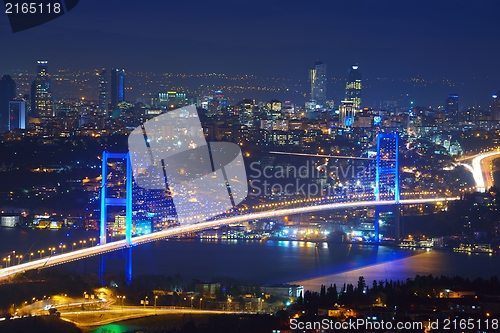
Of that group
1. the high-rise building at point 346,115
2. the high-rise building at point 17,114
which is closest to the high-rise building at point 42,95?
the high-rise building at point 17,114

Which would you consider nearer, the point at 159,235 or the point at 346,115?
the point at 159,235

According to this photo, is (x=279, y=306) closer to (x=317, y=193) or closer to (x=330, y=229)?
(x=330, y=229)

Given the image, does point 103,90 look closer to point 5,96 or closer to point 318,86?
point 5,96

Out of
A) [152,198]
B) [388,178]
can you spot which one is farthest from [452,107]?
[152,198]

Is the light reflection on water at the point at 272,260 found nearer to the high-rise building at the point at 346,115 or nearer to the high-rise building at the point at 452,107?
the high-rise building at the point at 346,115

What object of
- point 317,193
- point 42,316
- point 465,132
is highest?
point 465,132

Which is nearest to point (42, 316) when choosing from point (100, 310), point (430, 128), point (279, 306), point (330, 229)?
point (100, 310)

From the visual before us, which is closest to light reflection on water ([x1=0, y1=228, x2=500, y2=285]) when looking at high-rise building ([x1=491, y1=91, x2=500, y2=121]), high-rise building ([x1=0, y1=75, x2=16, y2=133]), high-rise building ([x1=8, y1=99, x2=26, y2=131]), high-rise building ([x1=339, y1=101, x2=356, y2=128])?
high-rise building ([x1=0, y1=75, x2=16, y2=133])
